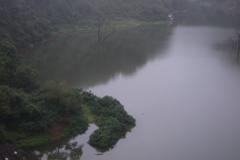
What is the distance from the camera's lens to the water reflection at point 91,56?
18766mm

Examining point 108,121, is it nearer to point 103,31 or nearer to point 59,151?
point 59,151

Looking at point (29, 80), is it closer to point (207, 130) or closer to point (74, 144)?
point (74, 144)

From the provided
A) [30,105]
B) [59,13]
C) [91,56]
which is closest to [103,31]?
[59,13]

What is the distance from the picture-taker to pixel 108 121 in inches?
458

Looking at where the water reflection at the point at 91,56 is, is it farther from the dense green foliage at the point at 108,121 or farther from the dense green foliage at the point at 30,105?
the dense green foliage at the point at 30,105

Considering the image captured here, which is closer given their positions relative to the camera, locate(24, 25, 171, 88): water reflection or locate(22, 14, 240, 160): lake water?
locate(22, 14, 240, 160): lake water

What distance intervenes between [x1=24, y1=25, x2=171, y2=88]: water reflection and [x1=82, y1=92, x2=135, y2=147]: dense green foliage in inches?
142

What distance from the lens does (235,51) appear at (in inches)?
968

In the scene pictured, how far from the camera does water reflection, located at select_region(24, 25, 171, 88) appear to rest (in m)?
18.8

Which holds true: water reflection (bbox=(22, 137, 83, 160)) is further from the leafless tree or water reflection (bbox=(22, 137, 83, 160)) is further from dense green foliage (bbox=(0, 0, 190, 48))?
the leafless tree

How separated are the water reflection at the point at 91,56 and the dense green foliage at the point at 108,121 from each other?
3.61m

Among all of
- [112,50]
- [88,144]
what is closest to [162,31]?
[112,50]

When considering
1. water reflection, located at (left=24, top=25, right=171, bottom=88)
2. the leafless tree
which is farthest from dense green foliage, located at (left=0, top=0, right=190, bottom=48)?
water reflection, located at (left=24, top=25, right=171, bottom=88)

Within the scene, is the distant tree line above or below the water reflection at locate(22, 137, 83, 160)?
above
